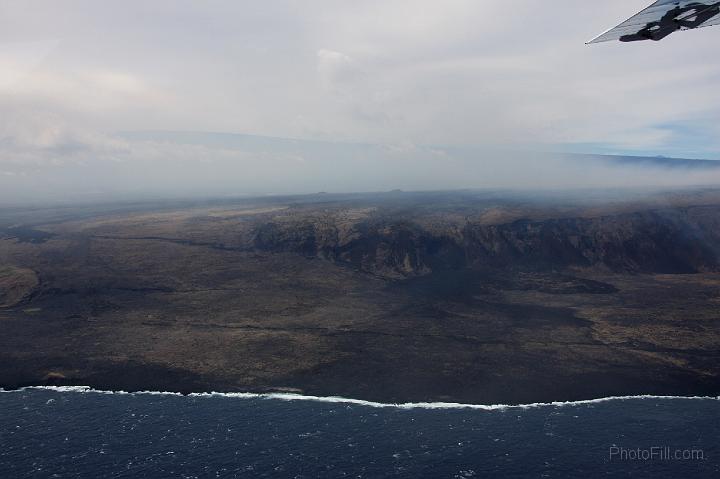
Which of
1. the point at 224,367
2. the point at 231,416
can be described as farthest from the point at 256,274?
the point at 231,416

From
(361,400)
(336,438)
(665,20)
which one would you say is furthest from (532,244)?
(665,20)

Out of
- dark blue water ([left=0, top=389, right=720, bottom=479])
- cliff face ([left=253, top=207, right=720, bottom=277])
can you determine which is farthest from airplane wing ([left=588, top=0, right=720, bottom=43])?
cliff face ([left=253, top=207, right=720, bottom=277])

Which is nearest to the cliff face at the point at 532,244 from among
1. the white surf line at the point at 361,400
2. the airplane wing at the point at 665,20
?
the white surf line at the point at 361,400

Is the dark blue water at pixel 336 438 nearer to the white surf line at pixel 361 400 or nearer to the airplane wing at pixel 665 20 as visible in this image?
the white surf line at pixel 361 400

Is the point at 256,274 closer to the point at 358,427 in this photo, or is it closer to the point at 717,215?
the point at 358,427

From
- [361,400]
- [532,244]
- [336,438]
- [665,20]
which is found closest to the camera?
[665,20]

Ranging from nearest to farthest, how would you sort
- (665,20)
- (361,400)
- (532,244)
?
(665,20), (361,400), (532,244)

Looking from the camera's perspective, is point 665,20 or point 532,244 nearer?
point 665,20

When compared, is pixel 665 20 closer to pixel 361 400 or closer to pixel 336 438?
pixel 336 438
